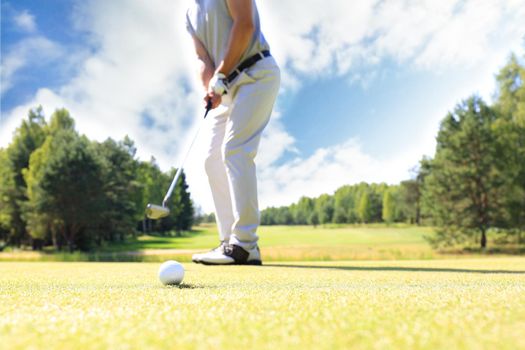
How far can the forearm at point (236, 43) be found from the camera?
4.19 meters

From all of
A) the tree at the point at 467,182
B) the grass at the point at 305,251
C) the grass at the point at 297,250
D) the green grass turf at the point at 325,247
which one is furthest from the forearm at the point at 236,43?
the tree at the point at 467,182

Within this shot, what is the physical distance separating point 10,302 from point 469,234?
27.4m

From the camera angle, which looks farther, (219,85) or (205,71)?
(205,71)

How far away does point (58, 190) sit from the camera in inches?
1127

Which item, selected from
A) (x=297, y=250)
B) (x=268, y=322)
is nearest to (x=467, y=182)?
(x=297, y=250)

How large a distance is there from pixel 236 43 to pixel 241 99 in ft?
1.69

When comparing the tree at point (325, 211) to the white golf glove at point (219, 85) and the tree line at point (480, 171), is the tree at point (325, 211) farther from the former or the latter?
the white golf glove at point (219, 85)

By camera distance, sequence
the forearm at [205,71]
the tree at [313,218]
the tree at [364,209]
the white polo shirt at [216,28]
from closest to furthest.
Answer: the white polo shirt at [216,28] < the forearm at [205,71] < the tree at [364,209] < the tree at [313,218]

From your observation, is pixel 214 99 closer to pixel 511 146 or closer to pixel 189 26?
pixel 189 26

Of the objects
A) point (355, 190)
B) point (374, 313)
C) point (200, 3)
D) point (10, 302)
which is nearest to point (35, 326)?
point (10, 302)

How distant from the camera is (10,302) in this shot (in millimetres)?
1604

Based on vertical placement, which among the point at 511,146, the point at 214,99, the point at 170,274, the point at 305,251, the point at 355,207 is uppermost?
the point at 511,146

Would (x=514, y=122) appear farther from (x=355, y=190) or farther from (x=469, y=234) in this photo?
(x=355, y=190)

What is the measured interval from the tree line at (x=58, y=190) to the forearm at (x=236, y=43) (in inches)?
1058
